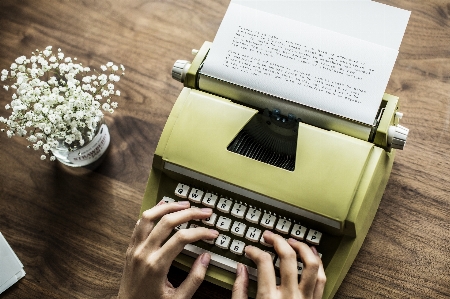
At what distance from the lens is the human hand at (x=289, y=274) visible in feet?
3.29

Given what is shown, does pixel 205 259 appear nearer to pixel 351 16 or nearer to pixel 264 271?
pixel 264 271

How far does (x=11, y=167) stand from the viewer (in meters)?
1.32

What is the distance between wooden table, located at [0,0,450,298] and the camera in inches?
46.4

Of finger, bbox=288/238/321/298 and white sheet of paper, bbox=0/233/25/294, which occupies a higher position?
finger, bbox=288/238/321/298

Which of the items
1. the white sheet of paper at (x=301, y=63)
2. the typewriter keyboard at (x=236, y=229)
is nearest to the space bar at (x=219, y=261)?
the typewriter keyboard at (x=236, y=229)

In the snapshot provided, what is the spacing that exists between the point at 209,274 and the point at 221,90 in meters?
0.40

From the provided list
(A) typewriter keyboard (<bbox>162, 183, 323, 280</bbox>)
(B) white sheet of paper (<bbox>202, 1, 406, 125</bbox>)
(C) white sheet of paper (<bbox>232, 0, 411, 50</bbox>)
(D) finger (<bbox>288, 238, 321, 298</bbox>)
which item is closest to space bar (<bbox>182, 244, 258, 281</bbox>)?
(A) typewriter keyboard (<bbox>162, 183, 323, 280</bbox>)

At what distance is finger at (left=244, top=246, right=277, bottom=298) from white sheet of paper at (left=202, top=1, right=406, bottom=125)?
0.32 meters

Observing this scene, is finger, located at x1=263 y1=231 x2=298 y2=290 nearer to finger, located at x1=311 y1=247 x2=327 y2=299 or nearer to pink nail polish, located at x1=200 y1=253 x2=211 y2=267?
finger, located at x1=311 y1=247 x2=327 y2=299

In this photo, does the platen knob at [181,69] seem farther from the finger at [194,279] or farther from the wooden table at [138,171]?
the finger at [194,279]

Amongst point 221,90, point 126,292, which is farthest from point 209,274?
point 221,90

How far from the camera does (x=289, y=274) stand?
1.01 m

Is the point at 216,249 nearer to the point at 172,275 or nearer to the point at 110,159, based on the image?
the point at 172,275

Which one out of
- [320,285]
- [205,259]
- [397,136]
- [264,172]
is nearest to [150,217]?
[205,259]
